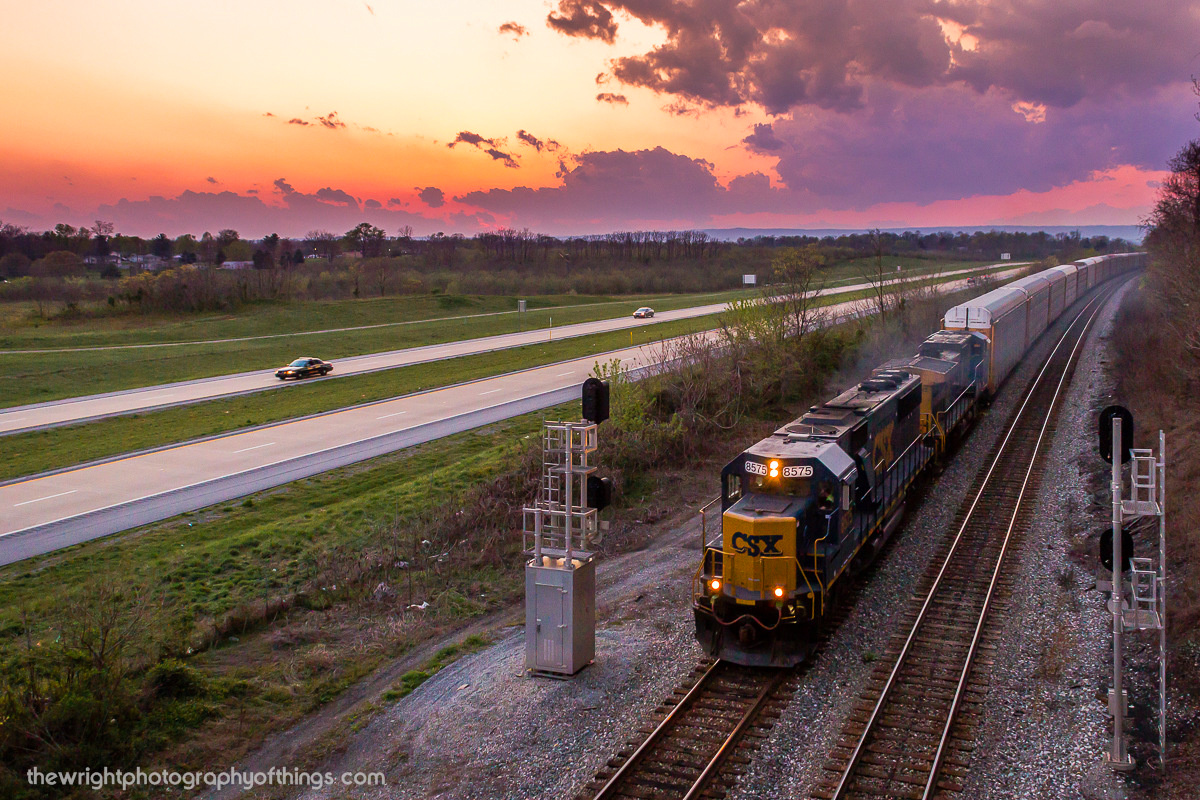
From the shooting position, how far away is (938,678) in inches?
Answer: 536

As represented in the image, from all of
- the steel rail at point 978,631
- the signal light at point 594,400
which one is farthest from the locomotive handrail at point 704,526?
the steel rail at point 978,631

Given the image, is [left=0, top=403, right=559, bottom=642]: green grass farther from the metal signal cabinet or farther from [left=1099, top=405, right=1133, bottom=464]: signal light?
[left=1099, top=405, right=1133, bottom=464]: signal light

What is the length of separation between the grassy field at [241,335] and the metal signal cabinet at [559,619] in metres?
42.2

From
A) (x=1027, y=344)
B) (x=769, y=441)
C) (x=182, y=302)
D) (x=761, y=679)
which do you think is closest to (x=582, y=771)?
(x=761, y=679)

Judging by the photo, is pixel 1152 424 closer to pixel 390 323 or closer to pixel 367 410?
pixel 367 410

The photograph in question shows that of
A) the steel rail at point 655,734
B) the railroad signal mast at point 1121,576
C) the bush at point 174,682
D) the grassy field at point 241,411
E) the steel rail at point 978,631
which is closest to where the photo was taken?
the railroad signal mast at point 1121,576

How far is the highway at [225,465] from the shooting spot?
79.3ft

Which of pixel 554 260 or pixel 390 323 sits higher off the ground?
pixel 554 260

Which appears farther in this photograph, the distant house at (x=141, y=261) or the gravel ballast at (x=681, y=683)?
the distant house at (x=141, y=261)

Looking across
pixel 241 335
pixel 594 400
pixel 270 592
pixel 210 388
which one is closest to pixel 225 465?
pixel 270 592

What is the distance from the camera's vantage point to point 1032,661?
46.4 feet

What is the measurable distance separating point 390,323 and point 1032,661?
237 ft

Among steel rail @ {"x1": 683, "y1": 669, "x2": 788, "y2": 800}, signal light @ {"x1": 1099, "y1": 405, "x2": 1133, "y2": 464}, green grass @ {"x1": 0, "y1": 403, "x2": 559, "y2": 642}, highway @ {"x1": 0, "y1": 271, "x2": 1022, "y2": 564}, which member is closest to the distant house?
highway @ {"x1": 0, "y1": 271, "x2": 1022, "y2": 564}

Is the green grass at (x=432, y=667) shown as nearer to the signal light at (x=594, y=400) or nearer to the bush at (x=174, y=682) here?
the bush at (x=174, y=682)
